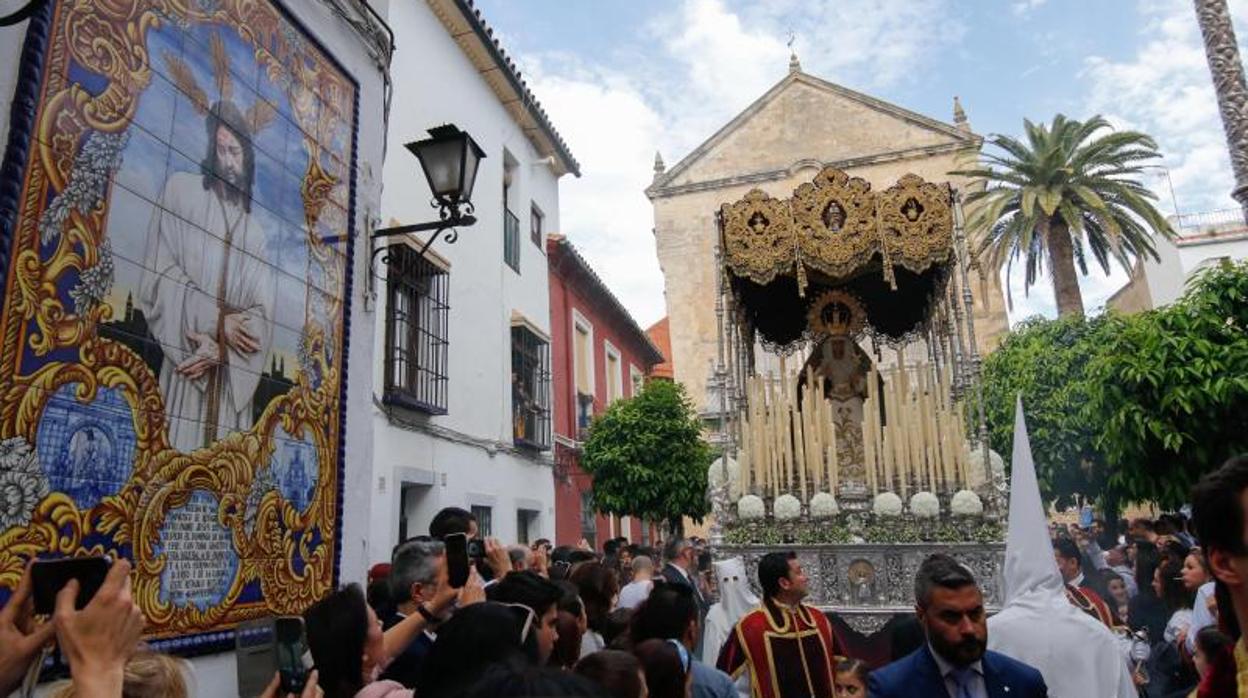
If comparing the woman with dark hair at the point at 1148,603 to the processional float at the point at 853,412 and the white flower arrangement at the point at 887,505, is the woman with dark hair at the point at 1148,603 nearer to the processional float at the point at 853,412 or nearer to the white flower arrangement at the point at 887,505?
the processional float at the point at 853,412

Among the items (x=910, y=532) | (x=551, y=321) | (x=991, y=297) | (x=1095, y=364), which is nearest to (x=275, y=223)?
(x=910, y=532)

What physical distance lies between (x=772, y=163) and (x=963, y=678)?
83.4 feet

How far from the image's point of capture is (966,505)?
6707mm

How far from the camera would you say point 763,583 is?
163 inches

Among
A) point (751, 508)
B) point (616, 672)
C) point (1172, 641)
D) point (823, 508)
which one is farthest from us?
point (751, 508)

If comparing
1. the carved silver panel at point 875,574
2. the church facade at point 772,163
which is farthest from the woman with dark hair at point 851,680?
the church facade at point 772,163

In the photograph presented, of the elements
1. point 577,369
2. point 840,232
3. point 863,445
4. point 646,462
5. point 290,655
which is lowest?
point 290,655

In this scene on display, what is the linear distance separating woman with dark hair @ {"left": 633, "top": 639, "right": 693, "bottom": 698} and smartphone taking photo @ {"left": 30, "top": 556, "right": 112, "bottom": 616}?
1.62 m

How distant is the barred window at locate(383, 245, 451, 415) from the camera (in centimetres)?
805

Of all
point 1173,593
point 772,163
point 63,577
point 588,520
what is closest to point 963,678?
point 63,577

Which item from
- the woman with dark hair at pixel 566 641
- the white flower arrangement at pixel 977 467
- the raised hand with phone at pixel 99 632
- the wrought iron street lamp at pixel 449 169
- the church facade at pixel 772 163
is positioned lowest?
the woman with dark hair at pixel 566 641

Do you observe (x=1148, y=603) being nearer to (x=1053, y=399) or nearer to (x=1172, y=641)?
(x=1172, y=641)

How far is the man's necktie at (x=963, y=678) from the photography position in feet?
8.36

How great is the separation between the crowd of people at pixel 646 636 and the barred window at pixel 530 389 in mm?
5906
